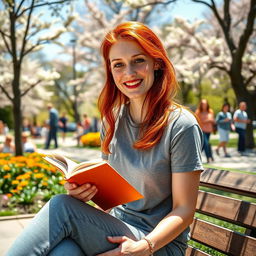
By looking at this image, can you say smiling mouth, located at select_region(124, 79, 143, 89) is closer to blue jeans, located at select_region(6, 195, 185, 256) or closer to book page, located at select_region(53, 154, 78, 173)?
book page, located at select_region(53, 154, 78, 173)

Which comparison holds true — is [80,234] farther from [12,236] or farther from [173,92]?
[12,236]

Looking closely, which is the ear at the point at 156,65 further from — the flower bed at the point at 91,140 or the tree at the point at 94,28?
the tree at the point at 94,28

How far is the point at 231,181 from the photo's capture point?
216 cm

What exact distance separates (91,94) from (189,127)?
34546 millimetres

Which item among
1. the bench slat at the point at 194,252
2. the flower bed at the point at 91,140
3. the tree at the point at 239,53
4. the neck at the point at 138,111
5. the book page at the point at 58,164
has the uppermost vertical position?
the tree at the point at 239,53

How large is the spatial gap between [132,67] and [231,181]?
2.59 ft

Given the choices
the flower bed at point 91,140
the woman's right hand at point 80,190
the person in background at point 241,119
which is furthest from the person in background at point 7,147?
the woman's right hand at point 80,190

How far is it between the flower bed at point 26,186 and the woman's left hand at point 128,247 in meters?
3.58

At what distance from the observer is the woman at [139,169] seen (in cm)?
176

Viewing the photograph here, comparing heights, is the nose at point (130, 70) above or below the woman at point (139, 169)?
above

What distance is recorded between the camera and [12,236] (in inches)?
156

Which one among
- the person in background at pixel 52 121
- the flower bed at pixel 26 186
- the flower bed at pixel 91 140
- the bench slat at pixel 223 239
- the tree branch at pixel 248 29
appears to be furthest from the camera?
→ the flower bed at pixel 91 140

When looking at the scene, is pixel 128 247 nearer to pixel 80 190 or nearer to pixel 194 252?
pixel 80 190

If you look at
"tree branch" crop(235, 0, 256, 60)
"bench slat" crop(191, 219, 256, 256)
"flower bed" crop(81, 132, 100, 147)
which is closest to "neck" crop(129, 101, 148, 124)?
"bench slat" crop(191, 219, 256, 256)
